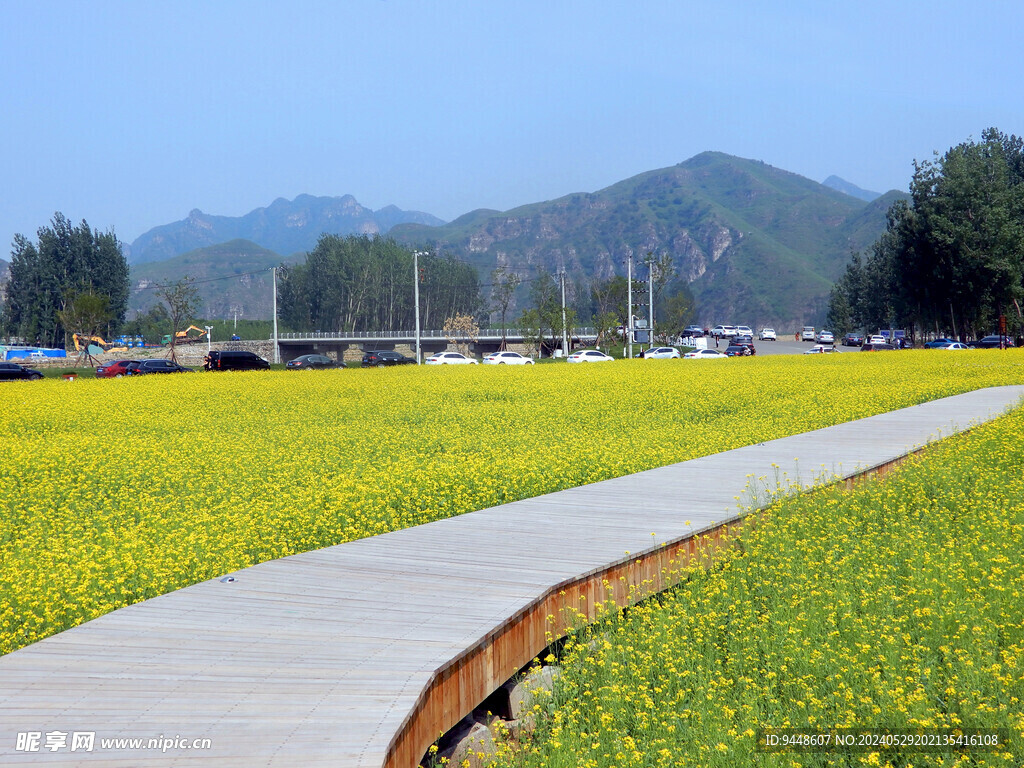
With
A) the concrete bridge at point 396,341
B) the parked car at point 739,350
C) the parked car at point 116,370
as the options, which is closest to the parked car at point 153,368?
the parked car at point 116,370

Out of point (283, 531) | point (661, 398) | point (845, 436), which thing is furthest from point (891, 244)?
point (283, 531)

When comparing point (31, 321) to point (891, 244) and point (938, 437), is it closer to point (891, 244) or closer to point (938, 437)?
point (891, 244)

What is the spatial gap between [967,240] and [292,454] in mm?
60285

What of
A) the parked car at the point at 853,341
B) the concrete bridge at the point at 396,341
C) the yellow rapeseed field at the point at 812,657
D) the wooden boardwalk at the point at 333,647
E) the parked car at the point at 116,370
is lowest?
the yellow rapeseed field at the point at 812,657

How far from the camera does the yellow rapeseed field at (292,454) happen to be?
785 cm

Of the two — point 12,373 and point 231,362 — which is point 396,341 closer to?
point 231,362

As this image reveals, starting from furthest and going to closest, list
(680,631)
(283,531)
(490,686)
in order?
(283,531) < (680,631) < (490,686)

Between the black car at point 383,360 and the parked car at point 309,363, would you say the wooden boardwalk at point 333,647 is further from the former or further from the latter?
the black car at point 383,360

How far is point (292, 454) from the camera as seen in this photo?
1369 cm

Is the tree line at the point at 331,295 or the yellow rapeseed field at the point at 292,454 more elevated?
the tree line at the point at 331,295

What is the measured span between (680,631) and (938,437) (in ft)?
28.4

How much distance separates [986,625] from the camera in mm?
5816

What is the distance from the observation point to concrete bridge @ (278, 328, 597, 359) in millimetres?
93312

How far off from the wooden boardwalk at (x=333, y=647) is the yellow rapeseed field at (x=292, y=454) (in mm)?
1326
